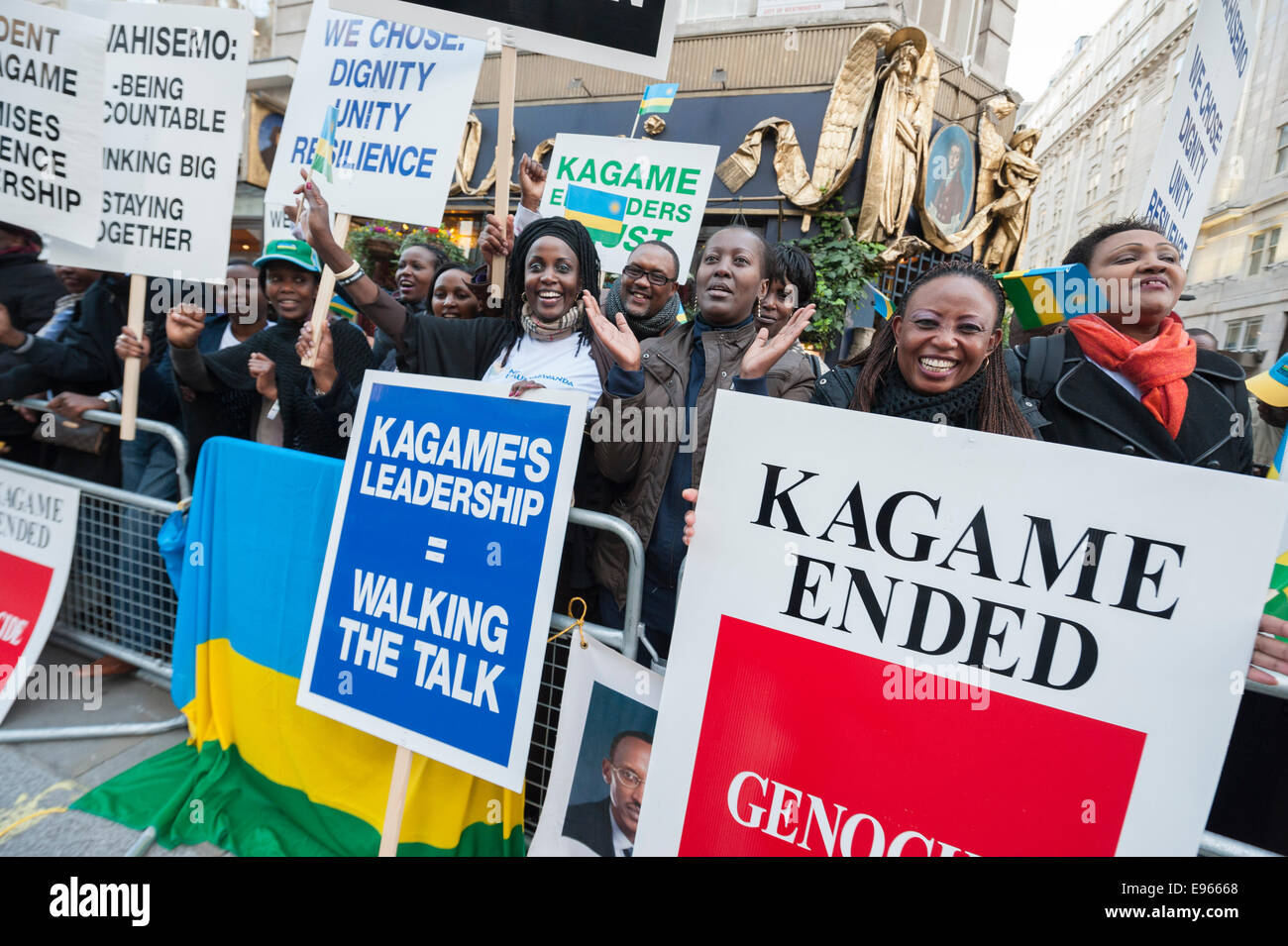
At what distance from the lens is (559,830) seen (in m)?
1.85

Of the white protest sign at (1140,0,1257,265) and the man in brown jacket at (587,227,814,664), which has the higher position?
the white protest sign at (1140,0,1257,265)

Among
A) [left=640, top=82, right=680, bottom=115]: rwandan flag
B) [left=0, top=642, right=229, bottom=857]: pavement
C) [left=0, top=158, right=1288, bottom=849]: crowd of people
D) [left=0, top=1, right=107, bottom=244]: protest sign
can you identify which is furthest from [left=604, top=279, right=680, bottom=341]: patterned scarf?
[left=640, top=82, right=680, bottom=115]: rwandan flag

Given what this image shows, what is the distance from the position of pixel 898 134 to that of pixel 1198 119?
706 centimetres

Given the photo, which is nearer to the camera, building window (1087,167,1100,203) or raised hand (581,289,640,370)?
raised hand (581,289,640,370)

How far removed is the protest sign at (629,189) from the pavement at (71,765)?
130 inches

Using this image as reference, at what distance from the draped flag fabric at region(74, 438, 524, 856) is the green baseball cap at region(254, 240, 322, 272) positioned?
103cm

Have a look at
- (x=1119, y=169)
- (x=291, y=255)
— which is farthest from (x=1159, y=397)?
(x=1119, y=169)

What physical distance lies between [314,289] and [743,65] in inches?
322

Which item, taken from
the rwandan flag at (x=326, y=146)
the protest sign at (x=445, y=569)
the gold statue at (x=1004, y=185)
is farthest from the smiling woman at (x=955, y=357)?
the gold statue at (x=1004, y=185)

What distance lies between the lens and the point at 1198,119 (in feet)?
7.73

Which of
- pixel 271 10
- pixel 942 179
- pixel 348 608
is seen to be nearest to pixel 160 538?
pixel 348 608

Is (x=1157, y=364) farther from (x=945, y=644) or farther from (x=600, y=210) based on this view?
(x=600, y=210)

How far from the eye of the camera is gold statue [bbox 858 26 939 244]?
8469mm

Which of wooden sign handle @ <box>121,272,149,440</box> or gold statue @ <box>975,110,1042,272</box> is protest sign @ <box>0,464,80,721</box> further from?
gold statue @ <box>975,110,1042,272</box>
